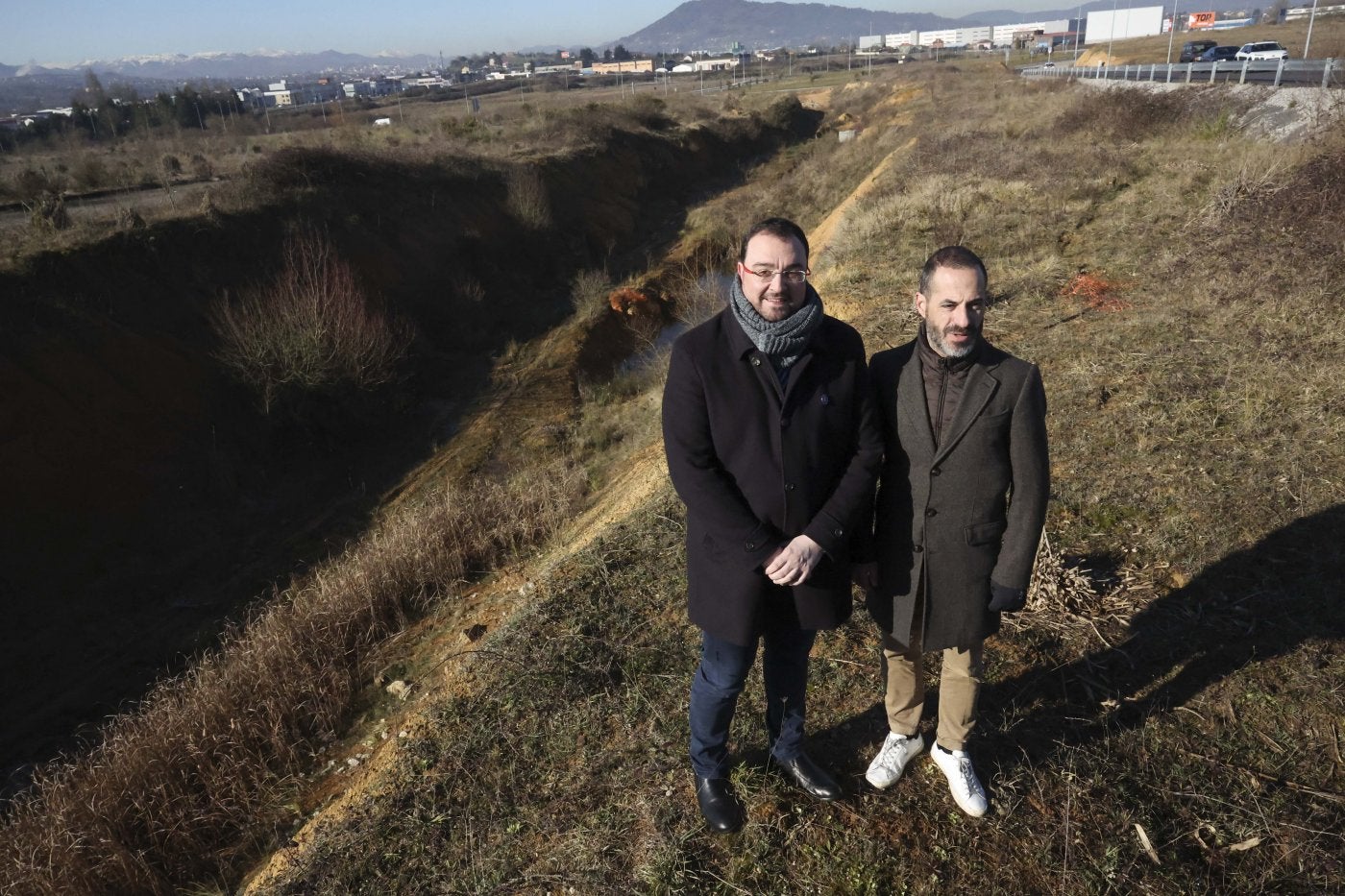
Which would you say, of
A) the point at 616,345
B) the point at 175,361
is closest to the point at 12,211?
the point at 175,361

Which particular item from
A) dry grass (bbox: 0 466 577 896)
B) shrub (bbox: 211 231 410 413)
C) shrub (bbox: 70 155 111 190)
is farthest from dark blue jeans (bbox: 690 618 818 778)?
shrub (bbox: 70 155 111 190)

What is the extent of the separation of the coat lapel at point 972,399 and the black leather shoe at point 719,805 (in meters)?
1.56

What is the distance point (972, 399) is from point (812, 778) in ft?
5.38

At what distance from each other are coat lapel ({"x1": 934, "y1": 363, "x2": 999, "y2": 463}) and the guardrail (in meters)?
20.7

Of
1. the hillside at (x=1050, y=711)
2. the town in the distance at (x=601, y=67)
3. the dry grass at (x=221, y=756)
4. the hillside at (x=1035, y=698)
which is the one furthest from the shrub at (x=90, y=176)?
the town in the distance at (x=601, y=67)

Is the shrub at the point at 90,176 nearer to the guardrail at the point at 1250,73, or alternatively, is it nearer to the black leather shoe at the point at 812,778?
the black leather shoe at the point at 812,778

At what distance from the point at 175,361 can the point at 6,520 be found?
3.87 m

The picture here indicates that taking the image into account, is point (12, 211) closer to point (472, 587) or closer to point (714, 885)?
point (472, 587)

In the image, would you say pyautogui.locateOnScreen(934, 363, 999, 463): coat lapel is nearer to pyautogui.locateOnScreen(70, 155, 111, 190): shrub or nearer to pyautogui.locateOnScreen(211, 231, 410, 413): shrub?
pyautogui.locateOnScreen(211, 231, 410, 413): shrub

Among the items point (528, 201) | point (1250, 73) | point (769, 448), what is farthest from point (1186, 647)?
point (1250, 73)

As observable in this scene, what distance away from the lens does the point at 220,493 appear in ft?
37.3

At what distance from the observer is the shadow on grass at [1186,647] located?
335 centimetres

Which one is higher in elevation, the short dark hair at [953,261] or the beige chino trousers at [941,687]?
the short dark hair at [953,261]

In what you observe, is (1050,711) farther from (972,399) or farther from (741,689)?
(972,399)
